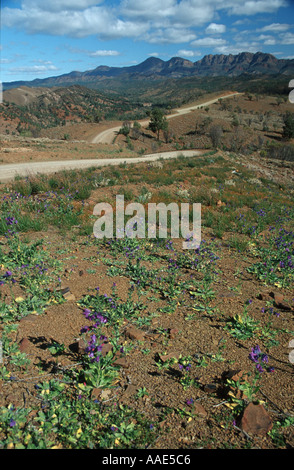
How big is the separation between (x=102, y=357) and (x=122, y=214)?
4.75 metres

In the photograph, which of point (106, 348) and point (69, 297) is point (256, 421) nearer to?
point (106, 348)

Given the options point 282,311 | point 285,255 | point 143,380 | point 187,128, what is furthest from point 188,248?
point 187,128

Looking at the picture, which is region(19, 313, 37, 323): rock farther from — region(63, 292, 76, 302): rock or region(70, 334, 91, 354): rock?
region(70, 334, 91, 354): rock

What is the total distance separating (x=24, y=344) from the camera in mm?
3051

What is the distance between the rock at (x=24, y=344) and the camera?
3.01m

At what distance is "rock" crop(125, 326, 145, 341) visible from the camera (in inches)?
130

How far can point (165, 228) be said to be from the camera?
6.81m

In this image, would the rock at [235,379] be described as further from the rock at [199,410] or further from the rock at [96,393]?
the rock at [96,393]

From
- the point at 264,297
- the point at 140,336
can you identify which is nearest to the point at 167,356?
the point at 140,336

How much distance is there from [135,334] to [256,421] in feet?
4.73

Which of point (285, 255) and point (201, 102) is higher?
point (201, 102)

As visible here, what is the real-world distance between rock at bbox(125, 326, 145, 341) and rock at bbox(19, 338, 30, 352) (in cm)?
105

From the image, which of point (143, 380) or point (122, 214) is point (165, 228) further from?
point (143, 380)
